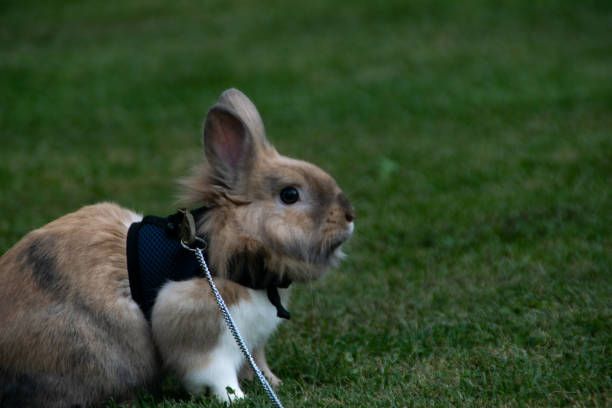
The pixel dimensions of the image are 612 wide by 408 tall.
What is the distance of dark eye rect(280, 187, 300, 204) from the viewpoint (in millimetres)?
3986

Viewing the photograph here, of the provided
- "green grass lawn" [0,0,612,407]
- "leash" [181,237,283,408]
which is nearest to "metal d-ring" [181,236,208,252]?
"leash" [181,237,283,408]

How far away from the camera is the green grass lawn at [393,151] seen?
4434 mm

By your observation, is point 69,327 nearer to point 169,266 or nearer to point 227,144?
point 169,266

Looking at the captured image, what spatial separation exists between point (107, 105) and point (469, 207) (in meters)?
5.18

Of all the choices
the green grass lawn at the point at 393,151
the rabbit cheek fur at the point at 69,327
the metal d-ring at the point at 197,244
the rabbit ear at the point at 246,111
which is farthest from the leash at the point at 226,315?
the rabbit ear at the point at 246,111

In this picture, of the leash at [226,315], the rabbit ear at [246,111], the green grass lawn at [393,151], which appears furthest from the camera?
the green grass lawn at [393,151]

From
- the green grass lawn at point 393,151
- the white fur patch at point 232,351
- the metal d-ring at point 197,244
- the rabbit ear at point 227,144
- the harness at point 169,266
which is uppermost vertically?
the rabbit ear at point 227,144

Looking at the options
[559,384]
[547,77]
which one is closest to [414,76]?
[547,77]

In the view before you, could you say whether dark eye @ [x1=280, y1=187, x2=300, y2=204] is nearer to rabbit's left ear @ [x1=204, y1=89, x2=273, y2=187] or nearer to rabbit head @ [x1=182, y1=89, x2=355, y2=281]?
rabbit head @ [x1=182, y1=89, x2=355, y2=281]

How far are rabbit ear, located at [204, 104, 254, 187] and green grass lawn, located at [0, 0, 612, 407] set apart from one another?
97 centimetres

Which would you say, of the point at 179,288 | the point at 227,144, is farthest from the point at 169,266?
the point at 227,144

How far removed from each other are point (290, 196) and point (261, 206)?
0.43 ft

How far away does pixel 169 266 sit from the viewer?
3.93 meters

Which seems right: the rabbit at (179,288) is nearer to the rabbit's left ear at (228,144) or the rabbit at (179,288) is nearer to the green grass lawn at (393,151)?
the rabbit's left ear at (228,144)
